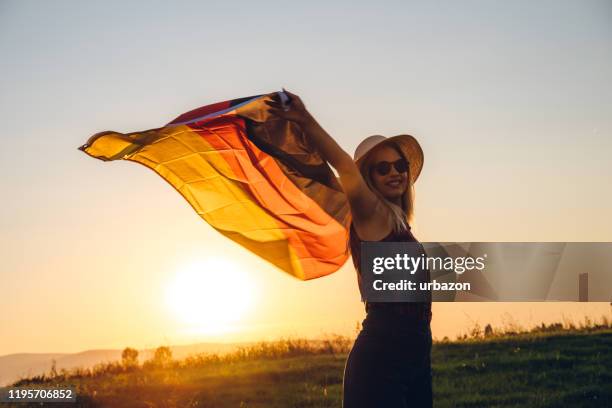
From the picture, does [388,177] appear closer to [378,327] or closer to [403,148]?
[403,148]

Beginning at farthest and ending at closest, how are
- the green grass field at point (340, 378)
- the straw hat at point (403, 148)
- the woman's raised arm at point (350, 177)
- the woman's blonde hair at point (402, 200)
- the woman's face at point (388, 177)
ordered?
the green grass field at point (340, 378) < the straw hat at point (403, 148) < the woman's face at point (388, 177) < the woman's blonde hair at point (402, 200) < the woman's raised arm at point (350, 177)

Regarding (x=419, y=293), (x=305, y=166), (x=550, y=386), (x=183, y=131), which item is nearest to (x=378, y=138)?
(x=305, y=166)

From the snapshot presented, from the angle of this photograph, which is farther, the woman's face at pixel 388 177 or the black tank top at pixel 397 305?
the woman's face at pixel 388 177

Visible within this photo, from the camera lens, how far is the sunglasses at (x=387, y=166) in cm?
491

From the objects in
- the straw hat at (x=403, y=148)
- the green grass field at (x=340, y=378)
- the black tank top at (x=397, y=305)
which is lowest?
the green grass field at (x=340, y=378)

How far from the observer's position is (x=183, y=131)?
18.5 feet

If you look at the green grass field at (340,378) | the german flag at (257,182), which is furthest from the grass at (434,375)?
the german flag at (257,182)

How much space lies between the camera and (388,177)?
4855 mm

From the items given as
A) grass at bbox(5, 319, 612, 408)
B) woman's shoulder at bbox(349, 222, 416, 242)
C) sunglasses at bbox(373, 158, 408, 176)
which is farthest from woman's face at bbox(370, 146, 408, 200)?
grass at bbox(5, 319, 612, 408)

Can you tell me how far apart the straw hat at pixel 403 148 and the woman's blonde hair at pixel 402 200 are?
0.10 ft

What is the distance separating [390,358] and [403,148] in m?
1.55

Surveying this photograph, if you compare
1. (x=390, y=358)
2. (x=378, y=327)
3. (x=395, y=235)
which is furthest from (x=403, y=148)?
(x=390, y=358)

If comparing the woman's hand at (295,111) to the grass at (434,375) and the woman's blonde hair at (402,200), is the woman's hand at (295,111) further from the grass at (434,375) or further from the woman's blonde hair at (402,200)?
the grass at (434,375)

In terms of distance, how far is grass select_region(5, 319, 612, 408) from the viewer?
9.93m
